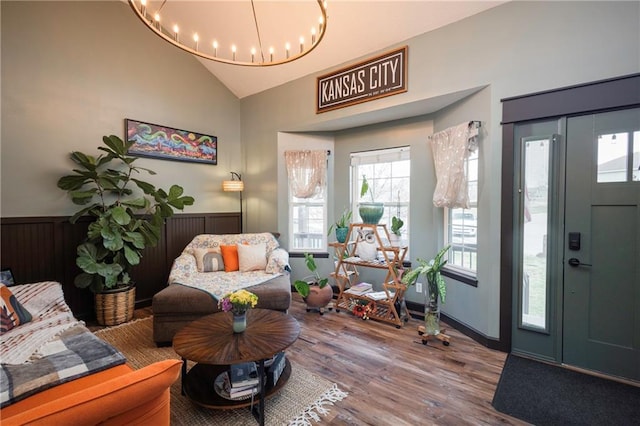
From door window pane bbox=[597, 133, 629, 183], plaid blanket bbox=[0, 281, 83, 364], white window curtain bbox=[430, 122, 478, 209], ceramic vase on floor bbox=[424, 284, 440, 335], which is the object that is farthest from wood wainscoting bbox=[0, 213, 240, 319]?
door window pane bbox=[597, 133, 629, 183]

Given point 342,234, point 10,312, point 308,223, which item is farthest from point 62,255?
point 342,234

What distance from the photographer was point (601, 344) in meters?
2.24

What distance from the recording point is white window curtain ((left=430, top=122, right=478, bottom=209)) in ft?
9.25

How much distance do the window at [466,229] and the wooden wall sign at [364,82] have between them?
1.16 metres

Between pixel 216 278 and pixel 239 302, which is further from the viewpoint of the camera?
pixel 216 278

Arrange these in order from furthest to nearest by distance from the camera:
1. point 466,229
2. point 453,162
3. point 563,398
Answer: point 466,229 < point 453,162 < point 563,398

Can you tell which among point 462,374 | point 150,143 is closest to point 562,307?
point 462,374

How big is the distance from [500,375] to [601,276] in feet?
3.71

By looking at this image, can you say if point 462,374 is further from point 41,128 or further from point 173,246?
point 41,128

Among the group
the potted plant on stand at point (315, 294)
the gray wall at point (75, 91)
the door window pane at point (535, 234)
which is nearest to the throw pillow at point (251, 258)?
the potted plant on stand at point (315, 294)

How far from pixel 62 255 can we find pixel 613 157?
5348 millimetres

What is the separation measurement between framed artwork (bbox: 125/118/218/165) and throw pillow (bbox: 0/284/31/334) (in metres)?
1.95

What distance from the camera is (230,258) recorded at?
12.0 feet

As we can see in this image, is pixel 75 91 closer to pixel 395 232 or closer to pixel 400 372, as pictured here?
pixel 395 232
